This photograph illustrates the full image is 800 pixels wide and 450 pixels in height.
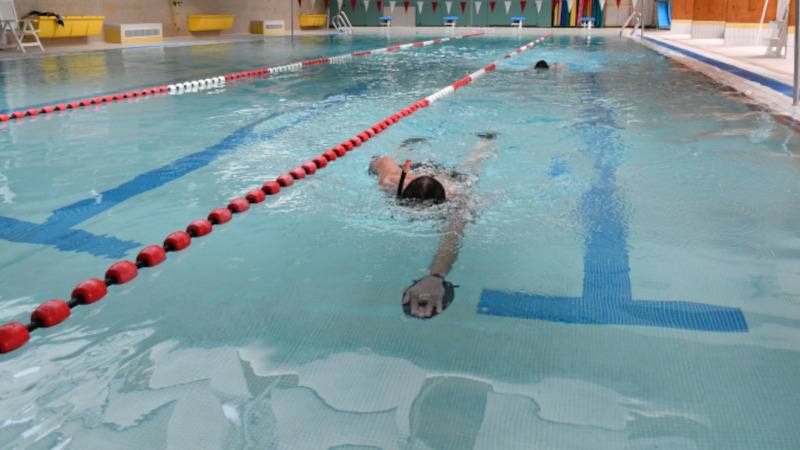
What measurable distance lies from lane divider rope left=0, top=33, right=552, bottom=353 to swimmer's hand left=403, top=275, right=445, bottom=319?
1.33m

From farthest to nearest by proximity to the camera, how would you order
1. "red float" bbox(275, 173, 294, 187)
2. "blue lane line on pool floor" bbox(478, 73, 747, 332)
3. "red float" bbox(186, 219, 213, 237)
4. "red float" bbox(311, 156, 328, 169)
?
"red float" bbox(311, 156, 328, 169), "red float" bbox(275, 173, 294, 187), "red float" bbox(186, 219, 213, 237), "blue lane line on pool floor" bbox(478, 73, 747, 332)

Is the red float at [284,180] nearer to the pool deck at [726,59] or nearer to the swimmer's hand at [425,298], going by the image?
the swimmer's hand at [425,298]

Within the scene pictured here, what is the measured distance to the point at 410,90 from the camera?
9367 mm

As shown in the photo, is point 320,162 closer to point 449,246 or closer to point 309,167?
point 309,167

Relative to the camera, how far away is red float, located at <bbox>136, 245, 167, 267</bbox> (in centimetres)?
300

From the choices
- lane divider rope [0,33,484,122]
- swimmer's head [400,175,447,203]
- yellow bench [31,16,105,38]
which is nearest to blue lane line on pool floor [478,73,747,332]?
swimmer's head [400,175,447,203]

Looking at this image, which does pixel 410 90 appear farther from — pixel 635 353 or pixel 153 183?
pixel 635 353

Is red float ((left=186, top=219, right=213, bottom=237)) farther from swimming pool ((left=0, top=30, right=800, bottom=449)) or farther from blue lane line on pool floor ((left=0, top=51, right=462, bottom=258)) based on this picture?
blue lane line on pool floor ((left=0, top=51, right=462, bottom=258))

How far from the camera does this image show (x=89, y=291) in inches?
103

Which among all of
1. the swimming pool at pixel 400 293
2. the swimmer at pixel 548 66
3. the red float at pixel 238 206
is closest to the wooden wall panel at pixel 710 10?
the swimmer at pixel 548 66

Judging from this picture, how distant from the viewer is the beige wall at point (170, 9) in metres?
15.6

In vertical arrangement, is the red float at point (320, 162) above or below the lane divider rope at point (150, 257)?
above

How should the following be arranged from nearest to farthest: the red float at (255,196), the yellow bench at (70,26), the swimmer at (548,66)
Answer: the red float at (255,196) → the swimmer at (548,66) → the yellow bench at (70,26)

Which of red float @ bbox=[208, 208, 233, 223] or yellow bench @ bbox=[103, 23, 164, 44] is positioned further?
yellow bench @ bbox=[103, 23, 164, 44]
